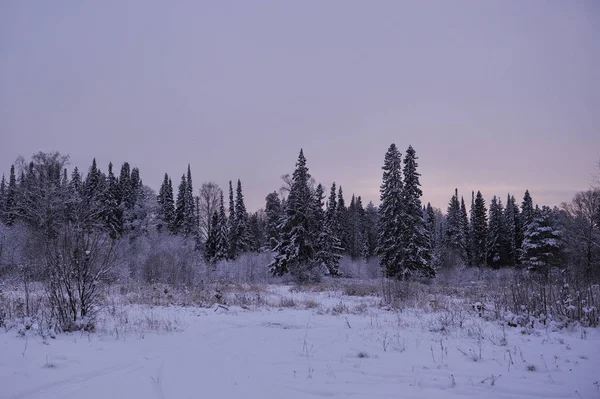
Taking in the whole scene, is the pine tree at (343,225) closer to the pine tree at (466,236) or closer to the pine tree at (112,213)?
the pine tree at (466,236)

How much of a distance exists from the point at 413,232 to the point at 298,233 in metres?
10.2

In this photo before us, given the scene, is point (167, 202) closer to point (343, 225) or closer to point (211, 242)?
point (211, 242)

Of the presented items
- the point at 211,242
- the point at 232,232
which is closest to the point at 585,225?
the point at 232,232

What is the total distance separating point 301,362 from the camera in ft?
19.2

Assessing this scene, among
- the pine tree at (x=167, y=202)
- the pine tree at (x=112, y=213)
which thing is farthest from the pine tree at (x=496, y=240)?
the pine tree at (x=112, y=213)

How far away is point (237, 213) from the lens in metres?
57.0

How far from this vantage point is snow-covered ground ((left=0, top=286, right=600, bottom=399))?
4438mm

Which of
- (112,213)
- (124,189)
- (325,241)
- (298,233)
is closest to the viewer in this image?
(298,233)

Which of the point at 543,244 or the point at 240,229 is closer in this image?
the point at 543,244

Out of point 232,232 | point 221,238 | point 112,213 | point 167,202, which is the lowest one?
point 221,238

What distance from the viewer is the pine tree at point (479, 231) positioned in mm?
58344

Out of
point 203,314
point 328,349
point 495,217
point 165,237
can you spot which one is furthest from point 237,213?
point 328,349

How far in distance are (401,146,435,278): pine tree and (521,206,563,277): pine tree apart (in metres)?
11.4

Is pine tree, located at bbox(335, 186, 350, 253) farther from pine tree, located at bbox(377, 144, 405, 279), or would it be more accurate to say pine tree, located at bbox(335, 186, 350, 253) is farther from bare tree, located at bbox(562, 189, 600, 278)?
bare tree, located at bbox(562, 189, 600, 278)
